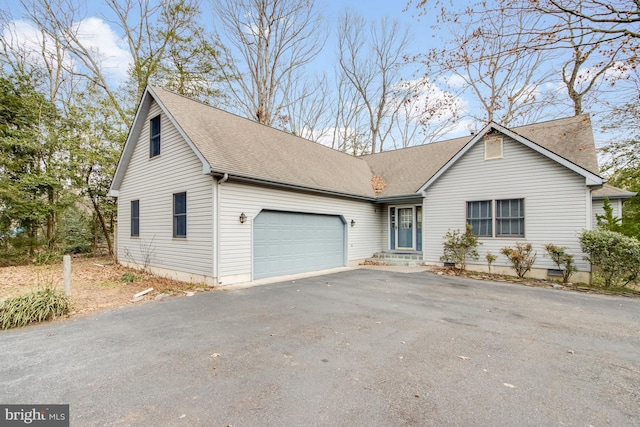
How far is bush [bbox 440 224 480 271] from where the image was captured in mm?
10773

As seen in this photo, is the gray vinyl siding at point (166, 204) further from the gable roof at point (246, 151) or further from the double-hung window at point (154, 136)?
the gable roof at point (246, 151)

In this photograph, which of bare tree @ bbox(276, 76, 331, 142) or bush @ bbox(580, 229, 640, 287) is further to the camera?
bare tree @ bbox(276, 76, 331, 142)

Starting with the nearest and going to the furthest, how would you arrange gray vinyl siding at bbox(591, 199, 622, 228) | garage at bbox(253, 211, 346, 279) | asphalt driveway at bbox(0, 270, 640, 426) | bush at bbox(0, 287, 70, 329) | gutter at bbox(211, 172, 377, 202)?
asphalt driveway at bbox(0, 270, 640, 426) → bush at bbox(0, 287, 70, 329) → gutter at bbox(211, 172, 377, 202) → garage at bbox(253, 211, 346, 279) → gray vinyl siding at bbox(591, 199, 622, 228)

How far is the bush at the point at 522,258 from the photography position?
31.4 feet

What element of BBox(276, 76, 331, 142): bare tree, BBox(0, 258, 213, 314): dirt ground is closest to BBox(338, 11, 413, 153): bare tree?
BBox(276, 76, 331, 142): bare tree

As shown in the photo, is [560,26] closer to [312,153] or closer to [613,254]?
[613,254]

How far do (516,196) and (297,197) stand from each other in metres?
7.44

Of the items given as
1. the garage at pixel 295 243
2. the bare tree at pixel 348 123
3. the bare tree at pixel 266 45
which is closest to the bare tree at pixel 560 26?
the garage at pixel 295 243

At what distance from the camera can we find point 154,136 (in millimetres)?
10258

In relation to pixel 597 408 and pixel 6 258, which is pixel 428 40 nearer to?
pixel 597 408

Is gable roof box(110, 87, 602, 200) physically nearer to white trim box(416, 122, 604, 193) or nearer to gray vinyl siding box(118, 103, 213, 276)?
white trim box(416, 122, 604, 193)

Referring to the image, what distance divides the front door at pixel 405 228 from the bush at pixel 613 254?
592cm

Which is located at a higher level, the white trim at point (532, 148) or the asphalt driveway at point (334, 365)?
the white trim at point (532, 148)

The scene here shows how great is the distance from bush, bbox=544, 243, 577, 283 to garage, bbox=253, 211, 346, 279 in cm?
692
